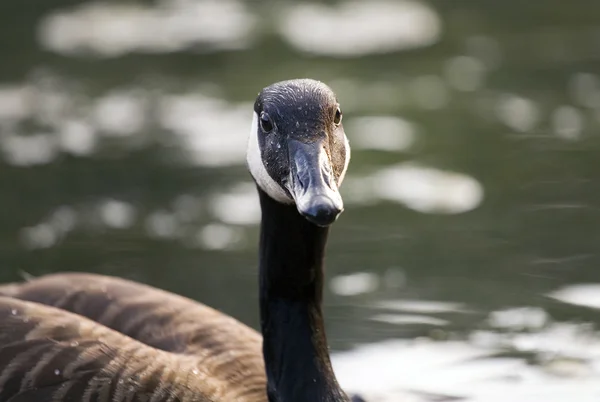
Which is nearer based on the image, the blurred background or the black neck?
the black neck

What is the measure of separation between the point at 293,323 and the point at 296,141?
1.24 metres

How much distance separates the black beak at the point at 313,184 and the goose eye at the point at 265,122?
0.28 meters

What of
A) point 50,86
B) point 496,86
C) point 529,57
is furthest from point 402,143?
point 50,86

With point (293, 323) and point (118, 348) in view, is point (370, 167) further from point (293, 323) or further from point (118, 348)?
point (118, 348)

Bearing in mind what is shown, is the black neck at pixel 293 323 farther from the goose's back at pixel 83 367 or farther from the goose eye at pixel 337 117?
the goose eye at pixel 337 117

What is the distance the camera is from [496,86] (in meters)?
13.8

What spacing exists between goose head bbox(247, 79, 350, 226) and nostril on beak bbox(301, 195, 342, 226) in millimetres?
260

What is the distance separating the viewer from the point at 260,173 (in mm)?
6773

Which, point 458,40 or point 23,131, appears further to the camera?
point 458,40

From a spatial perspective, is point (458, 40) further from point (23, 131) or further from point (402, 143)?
point (23, 131)

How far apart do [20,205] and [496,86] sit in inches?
198

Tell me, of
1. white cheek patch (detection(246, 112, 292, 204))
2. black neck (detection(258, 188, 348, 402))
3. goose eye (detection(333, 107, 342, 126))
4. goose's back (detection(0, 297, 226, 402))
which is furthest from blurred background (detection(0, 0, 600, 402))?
goose eye (detection(333, 107, 342, 126))

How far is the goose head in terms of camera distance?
6.14m

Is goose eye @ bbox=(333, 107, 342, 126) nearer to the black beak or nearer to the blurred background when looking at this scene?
the black beak
